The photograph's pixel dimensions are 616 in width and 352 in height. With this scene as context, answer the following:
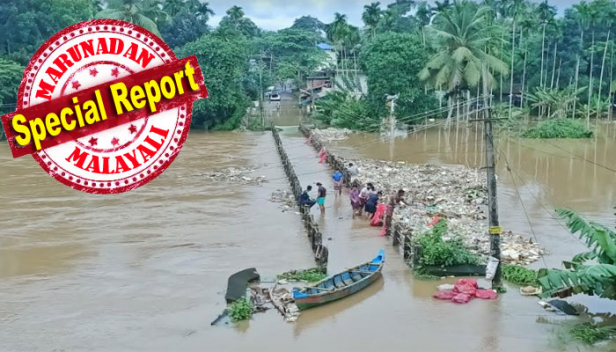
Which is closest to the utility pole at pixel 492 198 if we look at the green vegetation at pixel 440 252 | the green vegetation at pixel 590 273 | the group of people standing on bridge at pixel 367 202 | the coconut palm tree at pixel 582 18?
the green vegetation at pixel 440 252

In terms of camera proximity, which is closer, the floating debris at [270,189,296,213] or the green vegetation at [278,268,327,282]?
Answer: the green vegetation at [278,268,327,282]

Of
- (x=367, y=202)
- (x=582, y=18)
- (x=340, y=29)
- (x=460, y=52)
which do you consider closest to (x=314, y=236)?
(x=367, y=202)

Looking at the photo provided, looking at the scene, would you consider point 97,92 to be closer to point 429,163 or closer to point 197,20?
point 429,163

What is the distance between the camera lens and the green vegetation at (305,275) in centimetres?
1279

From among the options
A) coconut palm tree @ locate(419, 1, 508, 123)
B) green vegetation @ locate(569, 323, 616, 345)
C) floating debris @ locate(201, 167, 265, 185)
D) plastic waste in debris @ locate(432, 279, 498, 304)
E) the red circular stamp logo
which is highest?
coconut palm tree @ locate(419, 1, 508, 123)

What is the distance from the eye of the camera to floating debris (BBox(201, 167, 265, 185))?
24380 millimetres

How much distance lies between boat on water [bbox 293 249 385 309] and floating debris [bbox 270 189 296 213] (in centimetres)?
684

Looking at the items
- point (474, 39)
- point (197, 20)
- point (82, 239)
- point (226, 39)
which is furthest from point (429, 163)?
point (197, 20)

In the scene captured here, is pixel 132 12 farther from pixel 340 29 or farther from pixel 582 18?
pixel 582 18

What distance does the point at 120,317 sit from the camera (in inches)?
446

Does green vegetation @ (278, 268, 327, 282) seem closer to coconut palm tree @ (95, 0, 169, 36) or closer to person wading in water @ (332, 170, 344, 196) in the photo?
person wading in water @ (332, 170, 344, 196)

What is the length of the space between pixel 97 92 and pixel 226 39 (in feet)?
127

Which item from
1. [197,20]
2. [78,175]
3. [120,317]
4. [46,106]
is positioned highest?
[197,20]

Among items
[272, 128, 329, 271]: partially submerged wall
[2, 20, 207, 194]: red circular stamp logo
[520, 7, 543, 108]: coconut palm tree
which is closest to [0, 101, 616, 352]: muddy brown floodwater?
[272, 128, 329, 271]: partially submerged wall
